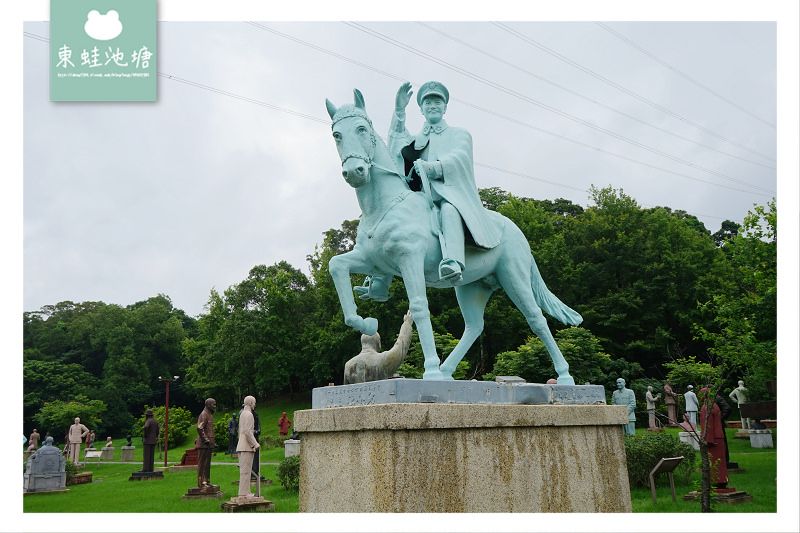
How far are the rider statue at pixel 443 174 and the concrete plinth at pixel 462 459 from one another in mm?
1263

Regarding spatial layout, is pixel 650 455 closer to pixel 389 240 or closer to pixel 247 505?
pixel 247 505

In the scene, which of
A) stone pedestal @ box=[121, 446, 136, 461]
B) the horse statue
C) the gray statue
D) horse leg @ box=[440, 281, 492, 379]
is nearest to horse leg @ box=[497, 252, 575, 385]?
the horse statue

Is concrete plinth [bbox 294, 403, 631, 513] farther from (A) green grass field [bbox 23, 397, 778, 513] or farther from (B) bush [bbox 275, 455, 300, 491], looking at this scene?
(B) bush [bbox 275, 455, 300, 491]

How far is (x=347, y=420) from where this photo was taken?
479 cm

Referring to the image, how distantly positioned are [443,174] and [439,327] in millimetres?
21581

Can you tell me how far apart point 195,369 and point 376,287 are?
126 ft

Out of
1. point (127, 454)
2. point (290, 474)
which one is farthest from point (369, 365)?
point (127, 454)

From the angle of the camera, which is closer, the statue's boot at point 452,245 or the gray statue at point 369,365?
the statue's boot at point 452,245

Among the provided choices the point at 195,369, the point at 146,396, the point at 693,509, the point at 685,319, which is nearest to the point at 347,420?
the point at 693,509

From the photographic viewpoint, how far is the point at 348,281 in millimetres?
5207

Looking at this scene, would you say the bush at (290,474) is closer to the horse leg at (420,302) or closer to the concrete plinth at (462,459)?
the concrete plinth at (462,459)

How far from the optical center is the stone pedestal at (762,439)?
1839 cm

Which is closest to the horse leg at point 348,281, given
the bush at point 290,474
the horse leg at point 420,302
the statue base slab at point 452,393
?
the horse leg at point 420,302

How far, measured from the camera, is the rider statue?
5406 mm
